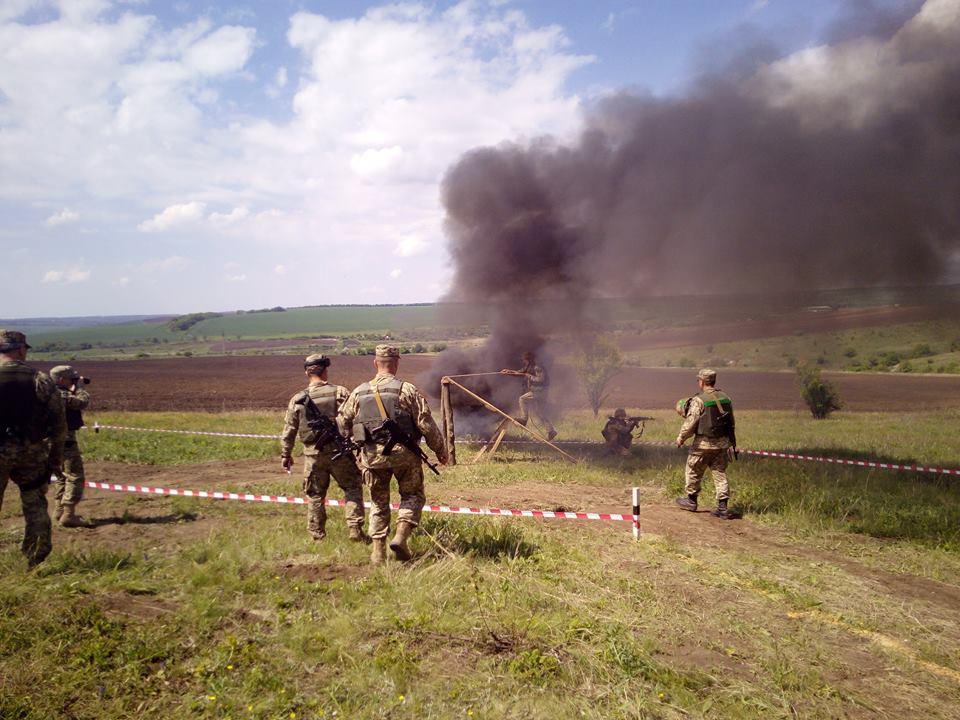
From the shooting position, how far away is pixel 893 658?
417cm

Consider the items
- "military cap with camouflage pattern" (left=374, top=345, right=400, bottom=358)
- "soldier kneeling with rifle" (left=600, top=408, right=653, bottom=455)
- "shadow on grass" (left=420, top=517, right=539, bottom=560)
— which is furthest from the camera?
"soldier kneeling with rifle" (left=600, top=408, right=653, bottom=455)

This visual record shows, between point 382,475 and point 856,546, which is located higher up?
point 382,475

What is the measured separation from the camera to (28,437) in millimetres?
5531

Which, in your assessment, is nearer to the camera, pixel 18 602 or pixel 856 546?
pixel 18 602

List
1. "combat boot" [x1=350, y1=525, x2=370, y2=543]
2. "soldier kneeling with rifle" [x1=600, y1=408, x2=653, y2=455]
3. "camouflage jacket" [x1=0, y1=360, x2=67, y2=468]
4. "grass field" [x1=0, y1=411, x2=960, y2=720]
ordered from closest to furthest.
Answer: "grass field" [x1=0, y1=411, x2=960, y2=720], "camouflage jacket" [x1=0, y1=360, x2=67, y2=468], "combat boot" [x1=350, y1=525, x2=370, y2=543], "soldier kneeling with rifle" [x1=600, y1=408, x2=653, y2=455]

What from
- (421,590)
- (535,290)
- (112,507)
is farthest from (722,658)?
(535,290)

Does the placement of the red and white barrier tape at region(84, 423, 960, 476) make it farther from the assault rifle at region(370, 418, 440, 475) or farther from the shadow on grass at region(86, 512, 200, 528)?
the assault rifle at region(370, 418, 440, 475)

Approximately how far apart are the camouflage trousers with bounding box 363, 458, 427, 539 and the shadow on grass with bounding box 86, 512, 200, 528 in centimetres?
322

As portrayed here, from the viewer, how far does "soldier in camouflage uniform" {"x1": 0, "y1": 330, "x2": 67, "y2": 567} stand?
5418 mm

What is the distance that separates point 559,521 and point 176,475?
7.34 m

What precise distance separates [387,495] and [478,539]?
1229mm

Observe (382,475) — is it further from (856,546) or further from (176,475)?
(176,475)

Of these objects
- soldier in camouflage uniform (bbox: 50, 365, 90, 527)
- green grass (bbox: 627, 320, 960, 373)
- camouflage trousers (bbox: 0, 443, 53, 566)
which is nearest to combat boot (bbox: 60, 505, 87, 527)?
soldier in camouflage uniform (bbox: 50, 365, 90, 527)

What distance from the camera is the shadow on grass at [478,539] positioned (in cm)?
599
